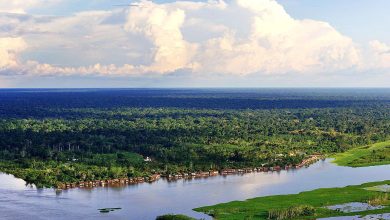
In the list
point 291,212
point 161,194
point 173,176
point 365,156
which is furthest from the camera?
point 365,156

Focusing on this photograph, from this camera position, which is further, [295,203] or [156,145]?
[156,145]

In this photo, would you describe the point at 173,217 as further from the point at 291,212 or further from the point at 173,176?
the point at 173,176

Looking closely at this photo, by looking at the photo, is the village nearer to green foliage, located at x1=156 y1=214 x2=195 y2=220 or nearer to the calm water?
the calm water

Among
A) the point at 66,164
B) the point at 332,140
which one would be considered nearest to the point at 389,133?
the point at 332,140

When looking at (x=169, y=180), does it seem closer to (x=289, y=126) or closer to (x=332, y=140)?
(x=332, y=140)

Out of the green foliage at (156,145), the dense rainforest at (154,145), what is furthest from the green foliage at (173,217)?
the green foliage at (156,145)

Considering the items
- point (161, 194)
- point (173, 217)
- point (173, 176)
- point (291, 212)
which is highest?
point (291, 212)

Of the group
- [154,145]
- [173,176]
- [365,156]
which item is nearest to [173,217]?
[173,176]
